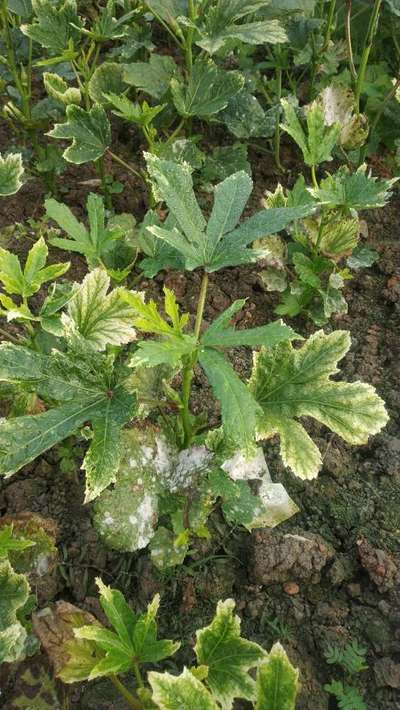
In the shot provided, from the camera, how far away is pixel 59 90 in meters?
2.43

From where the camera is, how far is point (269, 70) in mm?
3273

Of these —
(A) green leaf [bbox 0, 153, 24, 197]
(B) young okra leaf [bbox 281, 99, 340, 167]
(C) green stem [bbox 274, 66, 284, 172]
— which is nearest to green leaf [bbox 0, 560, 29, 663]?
(A) green leaf [bbox 0, 153, 24, 197]

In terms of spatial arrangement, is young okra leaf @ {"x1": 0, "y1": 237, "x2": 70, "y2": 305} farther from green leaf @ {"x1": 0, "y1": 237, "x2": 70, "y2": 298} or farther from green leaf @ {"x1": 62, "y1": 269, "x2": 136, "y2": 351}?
green leaf @ {"x1": 62, "y1": 269, "x2": 136, "y2": 351}

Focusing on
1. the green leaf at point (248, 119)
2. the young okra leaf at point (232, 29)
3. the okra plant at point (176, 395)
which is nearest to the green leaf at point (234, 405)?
the okra plant at point (176, 395)

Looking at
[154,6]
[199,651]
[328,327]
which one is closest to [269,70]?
[154,6]

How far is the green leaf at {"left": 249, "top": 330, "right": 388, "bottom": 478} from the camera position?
1.48 m

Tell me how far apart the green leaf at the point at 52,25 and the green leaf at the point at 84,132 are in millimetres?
272

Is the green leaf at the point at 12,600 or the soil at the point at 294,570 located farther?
the soil at the point at 294,570

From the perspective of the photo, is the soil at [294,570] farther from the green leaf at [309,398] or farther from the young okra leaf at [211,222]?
the young okra leaf at [211,222]

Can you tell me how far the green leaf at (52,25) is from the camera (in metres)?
2.34

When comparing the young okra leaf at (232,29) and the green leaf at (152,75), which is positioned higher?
the young okra leaf at (232,29)

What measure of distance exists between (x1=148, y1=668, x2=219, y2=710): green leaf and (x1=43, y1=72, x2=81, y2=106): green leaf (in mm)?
2053

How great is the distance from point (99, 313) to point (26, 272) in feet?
0.73

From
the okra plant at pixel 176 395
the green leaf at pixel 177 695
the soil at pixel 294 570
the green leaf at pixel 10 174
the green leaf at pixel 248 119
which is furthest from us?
the green leaf at pixel 248 119
